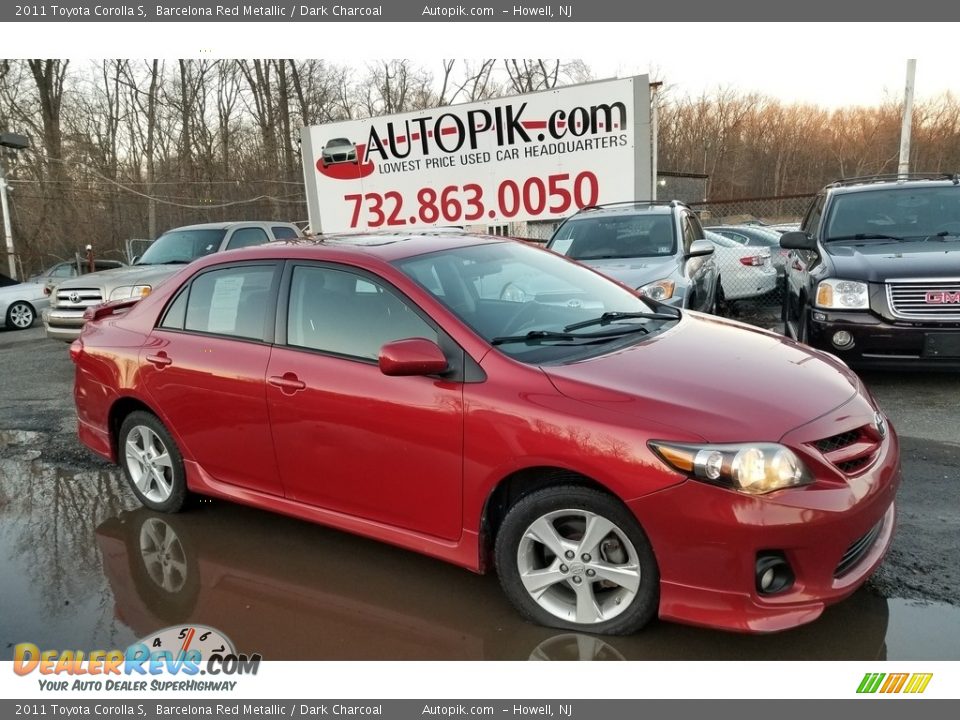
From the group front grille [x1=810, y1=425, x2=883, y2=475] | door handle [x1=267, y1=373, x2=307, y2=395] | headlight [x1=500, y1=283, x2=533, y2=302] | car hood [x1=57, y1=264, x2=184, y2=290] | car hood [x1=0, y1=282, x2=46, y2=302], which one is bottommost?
car hood [x1=0, y1=282, x2=46, y2=302]

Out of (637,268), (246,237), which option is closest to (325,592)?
(637,268)

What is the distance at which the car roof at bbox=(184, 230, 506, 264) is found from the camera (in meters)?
3.70

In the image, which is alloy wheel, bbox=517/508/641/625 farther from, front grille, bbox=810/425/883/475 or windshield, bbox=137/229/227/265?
windshield, bbox=137/229/227/265

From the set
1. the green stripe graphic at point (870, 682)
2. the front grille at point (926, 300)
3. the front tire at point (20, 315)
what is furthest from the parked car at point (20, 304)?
the green stripe graphic at point (870, 682)

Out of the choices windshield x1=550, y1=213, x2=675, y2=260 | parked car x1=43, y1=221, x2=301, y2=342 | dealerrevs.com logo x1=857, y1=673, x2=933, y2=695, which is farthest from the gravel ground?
windshield x1=550, y1=213, x2=675, y2=260

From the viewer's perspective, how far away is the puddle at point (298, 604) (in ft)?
9.46

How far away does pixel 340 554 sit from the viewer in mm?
3857

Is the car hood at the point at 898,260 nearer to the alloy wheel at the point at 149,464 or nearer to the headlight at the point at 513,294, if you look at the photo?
the headlight at the point at 513,294

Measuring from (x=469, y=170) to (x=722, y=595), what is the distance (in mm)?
9696

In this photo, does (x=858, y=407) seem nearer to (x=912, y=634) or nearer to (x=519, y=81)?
(x=912, y=634)

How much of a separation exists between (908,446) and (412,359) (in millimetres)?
3797

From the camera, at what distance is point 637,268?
7.21 meters

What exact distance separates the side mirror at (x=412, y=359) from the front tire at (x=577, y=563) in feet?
2.16

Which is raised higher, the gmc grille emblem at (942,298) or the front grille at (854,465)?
the gmc grille emblem at (942,298)
